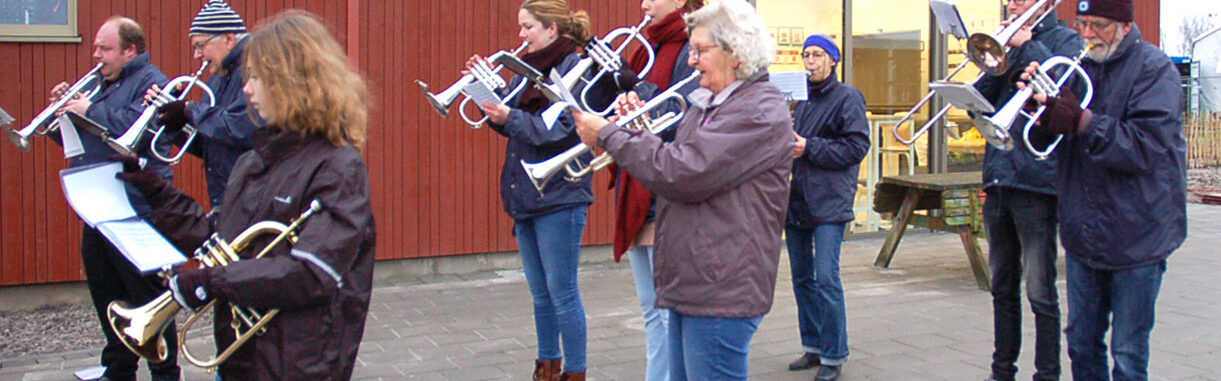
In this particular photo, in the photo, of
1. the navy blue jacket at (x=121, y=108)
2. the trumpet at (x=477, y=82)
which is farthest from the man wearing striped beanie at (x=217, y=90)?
the trumpet at (x=477, y=82)

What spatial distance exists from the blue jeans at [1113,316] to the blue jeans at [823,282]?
3.99 ft

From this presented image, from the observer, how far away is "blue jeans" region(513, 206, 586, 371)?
5.04 meters

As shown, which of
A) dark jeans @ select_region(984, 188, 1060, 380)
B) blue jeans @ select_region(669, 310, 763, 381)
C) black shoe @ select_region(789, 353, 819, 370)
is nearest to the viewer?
blue jeans @ select_region(669, 310, 763, 381)

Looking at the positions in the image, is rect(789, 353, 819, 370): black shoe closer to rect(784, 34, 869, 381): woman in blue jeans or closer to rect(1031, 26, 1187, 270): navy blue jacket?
rect(784, 34, 869, 381): woman in blue jeans

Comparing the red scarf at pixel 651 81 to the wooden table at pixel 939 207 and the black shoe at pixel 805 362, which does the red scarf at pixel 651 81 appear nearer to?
the black shoe at pixel 805 362

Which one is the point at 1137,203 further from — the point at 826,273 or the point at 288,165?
the point at 288,165

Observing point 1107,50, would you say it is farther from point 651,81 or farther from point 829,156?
point 651,81

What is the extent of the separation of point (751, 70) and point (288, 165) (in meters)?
1.45

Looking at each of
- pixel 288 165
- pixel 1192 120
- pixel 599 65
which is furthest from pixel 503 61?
pixel 1192 120

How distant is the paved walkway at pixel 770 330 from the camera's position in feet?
19.1

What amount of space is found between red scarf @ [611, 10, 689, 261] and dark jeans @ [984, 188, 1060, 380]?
62.8 inches

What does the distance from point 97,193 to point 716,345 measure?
1966 mm

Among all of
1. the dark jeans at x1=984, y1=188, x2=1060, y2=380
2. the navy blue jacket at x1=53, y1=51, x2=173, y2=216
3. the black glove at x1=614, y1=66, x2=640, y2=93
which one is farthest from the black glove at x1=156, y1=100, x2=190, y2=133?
the dark jeans at x1=984, y1=188, x2=1060, y2=380

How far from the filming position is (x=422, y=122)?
8.45 m
